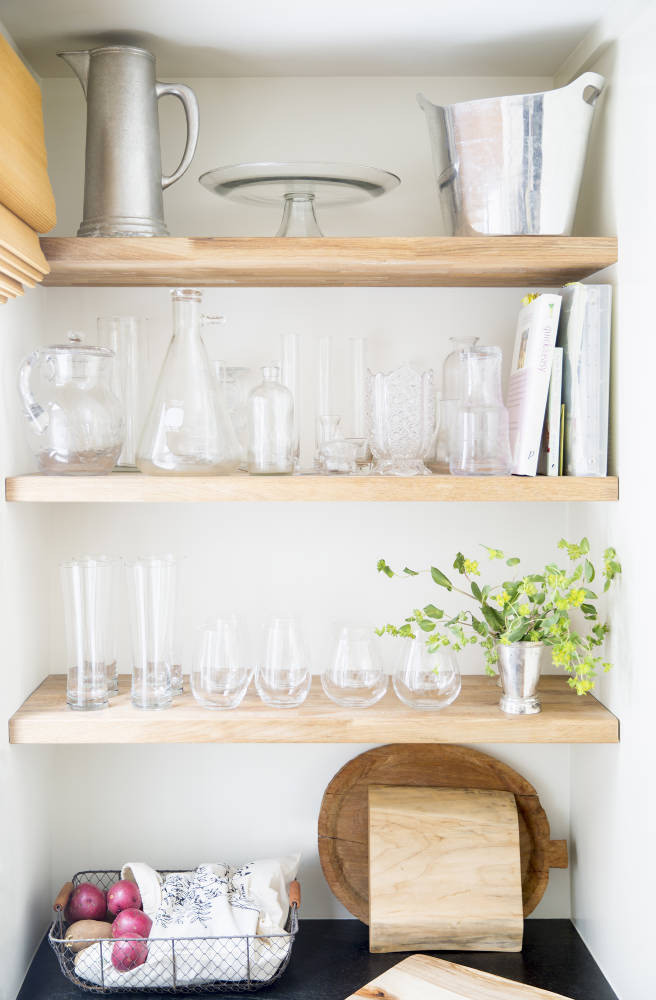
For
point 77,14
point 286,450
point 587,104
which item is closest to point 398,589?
point 286,450

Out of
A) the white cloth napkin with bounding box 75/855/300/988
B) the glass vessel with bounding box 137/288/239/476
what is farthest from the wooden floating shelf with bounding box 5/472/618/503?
the white cloth napkin with bounding box 75/855/300/988

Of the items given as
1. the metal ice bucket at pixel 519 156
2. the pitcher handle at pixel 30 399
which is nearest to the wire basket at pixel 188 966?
the pitcher handle at pixel 30 399

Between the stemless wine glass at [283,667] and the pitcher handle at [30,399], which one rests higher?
the pitcher handle at [30,399]

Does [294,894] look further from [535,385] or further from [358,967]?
[535,385]

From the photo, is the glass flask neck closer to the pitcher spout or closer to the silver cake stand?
the silver cake stand

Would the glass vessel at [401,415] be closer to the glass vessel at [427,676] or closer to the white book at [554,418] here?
the white book at [554,418]

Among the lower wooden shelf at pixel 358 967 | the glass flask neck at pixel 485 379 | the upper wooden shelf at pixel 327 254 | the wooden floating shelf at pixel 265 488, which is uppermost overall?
the upper wooden shelf at pixel 327 254

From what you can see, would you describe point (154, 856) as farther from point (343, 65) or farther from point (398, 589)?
point (343, 65)

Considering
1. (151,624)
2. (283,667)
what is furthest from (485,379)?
(151,624)

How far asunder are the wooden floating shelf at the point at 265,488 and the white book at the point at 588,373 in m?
0.09

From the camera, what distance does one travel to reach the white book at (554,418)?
1.43m

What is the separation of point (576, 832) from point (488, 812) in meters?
0.19

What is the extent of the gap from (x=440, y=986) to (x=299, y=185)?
4.07 feet

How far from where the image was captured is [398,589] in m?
1.68
